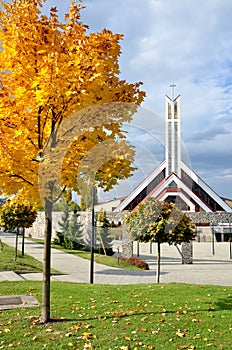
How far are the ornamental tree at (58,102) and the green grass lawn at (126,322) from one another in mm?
2255

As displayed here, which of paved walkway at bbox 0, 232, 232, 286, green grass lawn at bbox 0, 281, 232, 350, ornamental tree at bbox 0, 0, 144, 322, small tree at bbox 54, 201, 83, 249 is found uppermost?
ornamental tree at bbox 0, 0, 144, 322

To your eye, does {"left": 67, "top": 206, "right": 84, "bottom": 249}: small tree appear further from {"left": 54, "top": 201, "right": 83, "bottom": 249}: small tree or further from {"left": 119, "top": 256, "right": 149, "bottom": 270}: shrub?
{"left": 119, "top": 256, "right": 149, "bottom": 270}: shrub

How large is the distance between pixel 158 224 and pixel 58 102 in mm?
7655

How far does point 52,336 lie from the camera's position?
5609mm

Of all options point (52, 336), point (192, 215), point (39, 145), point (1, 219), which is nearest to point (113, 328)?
point (52, 336)

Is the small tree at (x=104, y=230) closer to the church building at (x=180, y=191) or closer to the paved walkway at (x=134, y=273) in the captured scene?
the paved walkway at (x=134, y=273)

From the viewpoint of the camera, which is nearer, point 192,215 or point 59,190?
point 59,190

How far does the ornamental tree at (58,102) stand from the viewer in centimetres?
551

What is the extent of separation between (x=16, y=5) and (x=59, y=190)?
306 centimetres

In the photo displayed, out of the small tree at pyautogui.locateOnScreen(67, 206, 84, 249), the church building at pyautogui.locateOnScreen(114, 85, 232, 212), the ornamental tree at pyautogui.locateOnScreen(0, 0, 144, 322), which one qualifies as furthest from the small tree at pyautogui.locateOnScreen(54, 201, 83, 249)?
the ornamental tree at pyautogui.locateOnScreen(0, 0, 144, 322)

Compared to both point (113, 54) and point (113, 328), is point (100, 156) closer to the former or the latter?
point (113, 54)

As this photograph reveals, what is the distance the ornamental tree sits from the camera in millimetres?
5508

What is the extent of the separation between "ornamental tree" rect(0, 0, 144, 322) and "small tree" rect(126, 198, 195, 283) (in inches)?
258

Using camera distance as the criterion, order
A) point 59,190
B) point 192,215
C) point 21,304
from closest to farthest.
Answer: point 59,190 < point 21,304 < point 192,215
